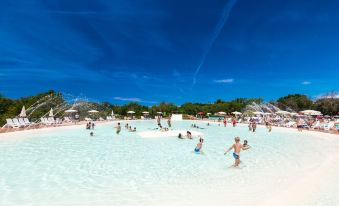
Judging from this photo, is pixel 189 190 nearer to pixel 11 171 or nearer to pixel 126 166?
pixel 126 166

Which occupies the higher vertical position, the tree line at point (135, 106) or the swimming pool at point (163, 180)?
the tree line at point (135, 106)

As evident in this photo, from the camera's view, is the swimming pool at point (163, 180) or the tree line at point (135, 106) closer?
the swimming pool at point (163, 180)

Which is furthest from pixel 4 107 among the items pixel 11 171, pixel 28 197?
pixel 28 197

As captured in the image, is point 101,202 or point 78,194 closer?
point 101,202

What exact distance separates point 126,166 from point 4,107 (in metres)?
48.9

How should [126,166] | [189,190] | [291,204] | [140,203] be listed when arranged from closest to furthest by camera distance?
[291,204]
[140,203]
[189,190]
[126,166]

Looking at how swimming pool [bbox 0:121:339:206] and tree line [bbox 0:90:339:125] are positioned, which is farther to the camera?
tree line [bbox 0:90:339:125]

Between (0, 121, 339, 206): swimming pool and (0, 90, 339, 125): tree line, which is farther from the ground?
(0, 90, 339, 125): tree line

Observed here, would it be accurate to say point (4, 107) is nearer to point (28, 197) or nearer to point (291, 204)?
point (28, 197)

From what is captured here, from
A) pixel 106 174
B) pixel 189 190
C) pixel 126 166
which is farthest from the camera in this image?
pixel 126 166

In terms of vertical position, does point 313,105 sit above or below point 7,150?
above

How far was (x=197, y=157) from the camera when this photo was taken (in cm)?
1405

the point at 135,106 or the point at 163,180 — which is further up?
the point at 135,106

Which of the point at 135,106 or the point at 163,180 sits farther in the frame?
the point at 135,106
